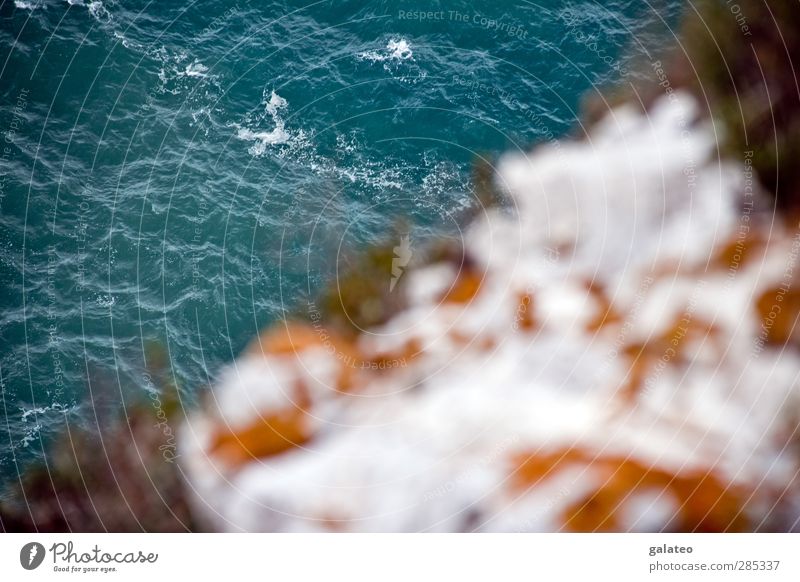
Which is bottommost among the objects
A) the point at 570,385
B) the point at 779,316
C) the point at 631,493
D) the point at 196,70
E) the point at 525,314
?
the point at 631,493

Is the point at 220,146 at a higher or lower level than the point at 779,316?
higher

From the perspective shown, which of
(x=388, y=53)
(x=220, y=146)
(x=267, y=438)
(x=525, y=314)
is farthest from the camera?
(x=388, y=53)

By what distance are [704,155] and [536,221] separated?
33.1 feet

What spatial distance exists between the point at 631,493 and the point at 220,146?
38.0m

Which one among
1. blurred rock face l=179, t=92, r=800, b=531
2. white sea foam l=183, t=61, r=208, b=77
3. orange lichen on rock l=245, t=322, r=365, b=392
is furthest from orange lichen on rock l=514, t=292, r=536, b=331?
white sea foam l=183, t=61, r=208, b=77

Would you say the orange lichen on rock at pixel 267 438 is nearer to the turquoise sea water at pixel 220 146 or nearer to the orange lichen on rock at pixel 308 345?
the orange lichen on rock at pixel 308 345

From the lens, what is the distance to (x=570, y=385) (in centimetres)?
4606

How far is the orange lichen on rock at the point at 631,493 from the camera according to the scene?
140ft

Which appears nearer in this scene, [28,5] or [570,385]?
[570,385]

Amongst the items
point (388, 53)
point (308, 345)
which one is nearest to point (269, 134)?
point (388, 53)

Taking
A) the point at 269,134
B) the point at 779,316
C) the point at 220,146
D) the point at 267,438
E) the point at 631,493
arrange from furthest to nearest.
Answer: the point at 220,146, the point at 269,134, the point at 267,438, the point at 779,316, the point at 631,493

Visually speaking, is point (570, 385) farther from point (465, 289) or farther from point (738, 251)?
point (738, 251)

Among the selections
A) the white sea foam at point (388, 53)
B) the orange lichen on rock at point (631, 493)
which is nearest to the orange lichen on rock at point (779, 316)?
the orange lichen on rock at point (631, 493)

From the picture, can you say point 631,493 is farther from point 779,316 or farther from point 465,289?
point 465,289
